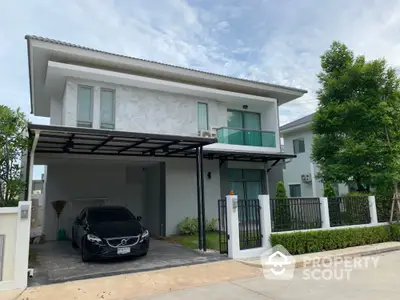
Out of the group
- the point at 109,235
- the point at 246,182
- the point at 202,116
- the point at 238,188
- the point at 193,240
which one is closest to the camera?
the point at 109,235

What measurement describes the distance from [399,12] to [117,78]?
10620 mm

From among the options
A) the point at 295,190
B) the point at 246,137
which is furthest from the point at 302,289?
the point at 295,190

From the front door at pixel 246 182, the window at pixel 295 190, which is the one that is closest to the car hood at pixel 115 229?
the front door at pixel 246 182

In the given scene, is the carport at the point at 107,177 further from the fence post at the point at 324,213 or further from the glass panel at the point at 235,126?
the fence post at the point at 324,213

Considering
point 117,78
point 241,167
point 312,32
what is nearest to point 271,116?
point 241,167

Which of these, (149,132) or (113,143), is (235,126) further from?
(113,143)

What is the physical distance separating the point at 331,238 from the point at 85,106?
10.3 m

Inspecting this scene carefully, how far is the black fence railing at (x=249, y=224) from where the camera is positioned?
8766mm

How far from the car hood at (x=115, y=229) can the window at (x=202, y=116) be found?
21.2 ft

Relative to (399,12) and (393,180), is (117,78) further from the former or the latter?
(393,180)

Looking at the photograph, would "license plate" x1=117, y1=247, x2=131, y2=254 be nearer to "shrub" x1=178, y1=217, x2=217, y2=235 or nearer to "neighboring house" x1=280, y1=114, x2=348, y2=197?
"shrub" x1=178, y1=217, x2=217, y2=235

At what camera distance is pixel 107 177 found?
14461mm

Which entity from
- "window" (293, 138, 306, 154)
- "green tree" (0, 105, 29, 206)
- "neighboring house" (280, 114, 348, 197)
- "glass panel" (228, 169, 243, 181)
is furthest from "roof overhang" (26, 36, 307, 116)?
"window" (293, 138, 306, 154)

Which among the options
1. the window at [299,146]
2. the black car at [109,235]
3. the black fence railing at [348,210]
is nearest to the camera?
the black car at [109,235]
